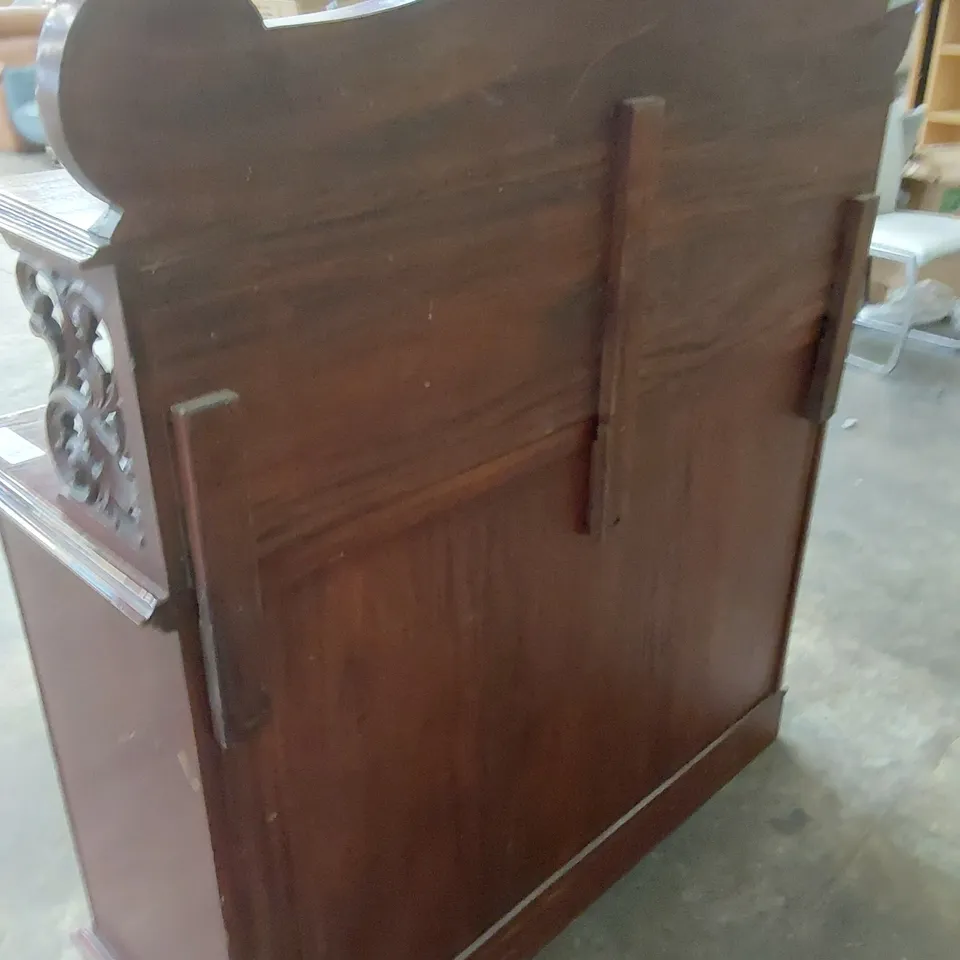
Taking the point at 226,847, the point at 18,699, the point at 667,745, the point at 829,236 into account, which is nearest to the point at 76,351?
the point at 226,847

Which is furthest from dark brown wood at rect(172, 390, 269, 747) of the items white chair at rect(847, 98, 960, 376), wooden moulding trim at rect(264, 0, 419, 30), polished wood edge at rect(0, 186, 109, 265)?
white chair at rect(847, 98, 960, 376)

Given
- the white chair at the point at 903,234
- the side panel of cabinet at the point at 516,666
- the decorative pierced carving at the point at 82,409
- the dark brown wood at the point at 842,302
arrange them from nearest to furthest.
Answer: the decorative pierced carving at the point at 82,409 → the side panel of cabinet at the point at 516,666 → the dark brown wood at the point at 842,302 → the white chair at the point at 903,234

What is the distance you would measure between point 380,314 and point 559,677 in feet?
1.94

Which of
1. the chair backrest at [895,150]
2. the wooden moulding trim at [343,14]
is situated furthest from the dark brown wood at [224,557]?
the chair backrest at [895,150]

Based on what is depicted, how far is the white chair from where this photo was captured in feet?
10.5

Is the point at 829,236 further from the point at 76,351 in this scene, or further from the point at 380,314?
the point at 76,351

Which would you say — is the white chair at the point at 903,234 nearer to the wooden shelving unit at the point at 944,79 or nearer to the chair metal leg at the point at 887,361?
the chair metal leg at the point at 887,361

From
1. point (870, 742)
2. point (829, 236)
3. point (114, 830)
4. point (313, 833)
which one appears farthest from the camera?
point (870, 742)

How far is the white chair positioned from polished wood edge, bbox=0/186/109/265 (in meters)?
2.91

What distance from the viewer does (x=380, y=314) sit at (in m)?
0.83

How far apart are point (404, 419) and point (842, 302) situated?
2.60ft

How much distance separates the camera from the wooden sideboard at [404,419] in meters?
0.70

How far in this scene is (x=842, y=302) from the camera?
1.41 metres

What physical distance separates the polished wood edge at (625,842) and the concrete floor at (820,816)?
0.03m
